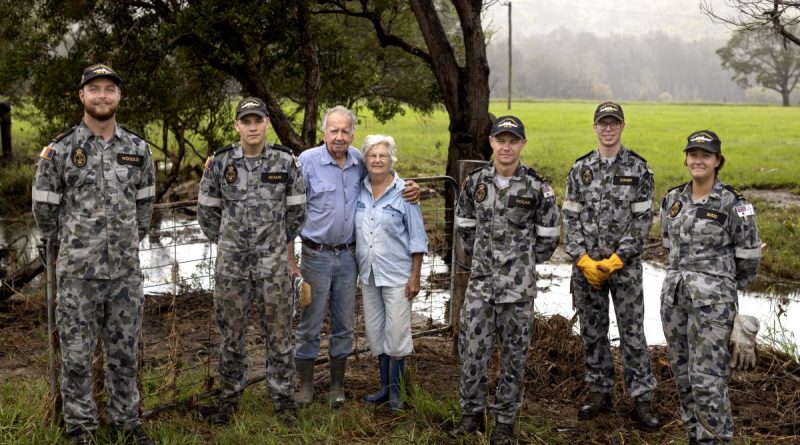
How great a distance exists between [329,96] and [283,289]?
329 inches

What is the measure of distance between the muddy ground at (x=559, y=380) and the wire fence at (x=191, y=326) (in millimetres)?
46

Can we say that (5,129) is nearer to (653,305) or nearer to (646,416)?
(653,305)

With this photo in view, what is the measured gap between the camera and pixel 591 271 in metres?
5.23

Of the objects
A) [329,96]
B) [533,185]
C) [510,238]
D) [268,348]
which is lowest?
[268,348]

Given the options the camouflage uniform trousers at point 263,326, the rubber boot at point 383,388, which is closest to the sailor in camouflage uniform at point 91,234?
the camouflage uniform trousers at point 263,326

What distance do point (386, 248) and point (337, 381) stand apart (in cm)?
99

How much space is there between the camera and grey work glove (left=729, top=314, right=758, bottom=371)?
4.77m

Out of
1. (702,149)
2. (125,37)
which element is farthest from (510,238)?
(125,37)

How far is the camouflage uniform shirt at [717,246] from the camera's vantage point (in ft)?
15.1

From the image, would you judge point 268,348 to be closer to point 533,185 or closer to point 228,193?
point 228,193

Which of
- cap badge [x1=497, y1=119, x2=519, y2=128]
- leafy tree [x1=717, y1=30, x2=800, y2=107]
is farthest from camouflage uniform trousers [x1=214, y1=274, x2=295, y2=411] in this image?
leafy tree [x1=717, y1=30, x2=800, y2=107]

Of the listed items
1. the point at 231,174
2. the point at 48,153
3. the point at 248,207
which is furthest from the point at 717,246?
the point at 48,153

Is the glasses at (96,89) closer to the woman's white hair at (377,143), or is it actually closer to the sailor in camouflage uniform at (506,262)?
the woman's white hair at (377,143)

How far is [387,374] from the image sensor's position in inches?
220
